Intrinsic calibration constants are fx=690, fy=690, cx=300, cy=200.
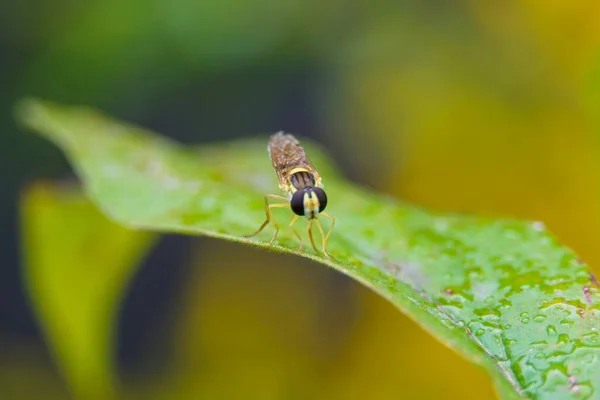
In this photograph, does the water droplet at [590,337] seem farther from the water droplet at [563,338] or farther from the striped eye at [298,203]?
the striped eye at [298,203]

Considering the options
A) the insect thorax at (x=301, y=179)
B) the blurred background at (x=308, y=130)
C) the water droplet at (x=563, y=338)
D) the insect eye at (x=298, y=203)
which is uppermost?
the blurred background at (x=308, y=130)

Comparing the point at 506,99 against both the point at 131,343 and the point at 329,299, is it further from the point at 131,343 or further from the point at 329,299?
the point at 131,343

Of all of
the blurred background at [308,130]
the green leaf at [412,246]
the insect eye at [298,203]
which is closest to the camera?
the green leaf at [412,246]

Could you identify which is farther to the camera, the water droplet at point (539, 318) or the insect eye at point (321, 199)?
the insect eye at point (321, 199)

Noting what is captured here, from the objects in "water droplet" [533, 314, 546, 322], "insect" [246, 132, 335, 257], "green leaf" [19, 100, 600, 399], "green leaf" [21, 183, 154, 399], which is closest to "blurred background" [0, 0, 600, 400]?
"green leaf" [21, 183, 154, 399]

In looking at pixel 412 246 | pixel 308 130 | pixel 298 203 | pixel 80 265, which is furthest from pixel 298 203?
pixel 308 130

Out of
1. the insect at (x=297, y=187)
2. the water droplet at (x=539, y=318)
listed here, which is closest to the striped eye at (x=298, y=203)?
the insect at (x=297, y=187)

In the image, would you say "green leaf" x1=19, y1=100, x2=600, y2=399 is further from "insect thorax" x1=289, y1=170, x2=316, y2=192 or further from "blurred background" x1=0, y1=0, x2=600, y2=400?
"blurred background" x1=0, y1=0, x2=600, y2=400
